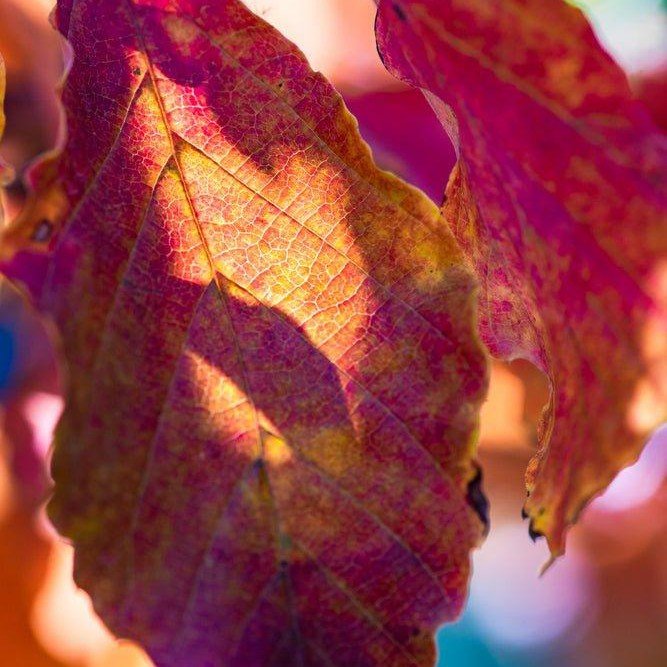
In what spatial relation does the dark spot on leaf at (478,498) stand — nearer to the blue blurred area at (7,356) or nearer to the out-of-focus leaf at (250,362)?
the out-of-focus leaf at (250,362)

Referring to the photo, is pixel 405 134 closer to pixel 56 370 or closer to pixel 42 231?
pixel 56 370

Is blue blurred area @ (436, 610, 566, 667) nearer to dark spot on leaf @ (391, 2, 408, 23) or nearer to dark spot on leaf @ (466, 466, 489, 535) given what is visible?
dark spot on leaf @ (466, 466, 489, 535)

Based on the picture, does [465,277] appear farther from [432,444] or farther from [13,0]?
[13,0]

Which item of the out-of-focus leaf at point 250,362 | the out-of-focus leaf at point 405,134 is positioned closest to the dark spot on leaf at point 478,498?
the out-of-focus leaf at point 250,362

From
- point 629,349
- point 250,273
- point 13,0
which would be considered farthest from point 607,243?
point 13,0

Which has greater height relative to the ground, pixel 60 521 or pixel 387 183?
pixel 387 183

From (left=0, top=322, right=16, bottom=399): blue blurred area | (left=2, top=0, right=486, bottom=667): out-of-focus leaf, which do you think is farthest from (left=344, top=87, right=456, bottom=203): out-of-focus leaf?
(left=2, top=0, right=486, bottom=667): out-of-focus leaf
